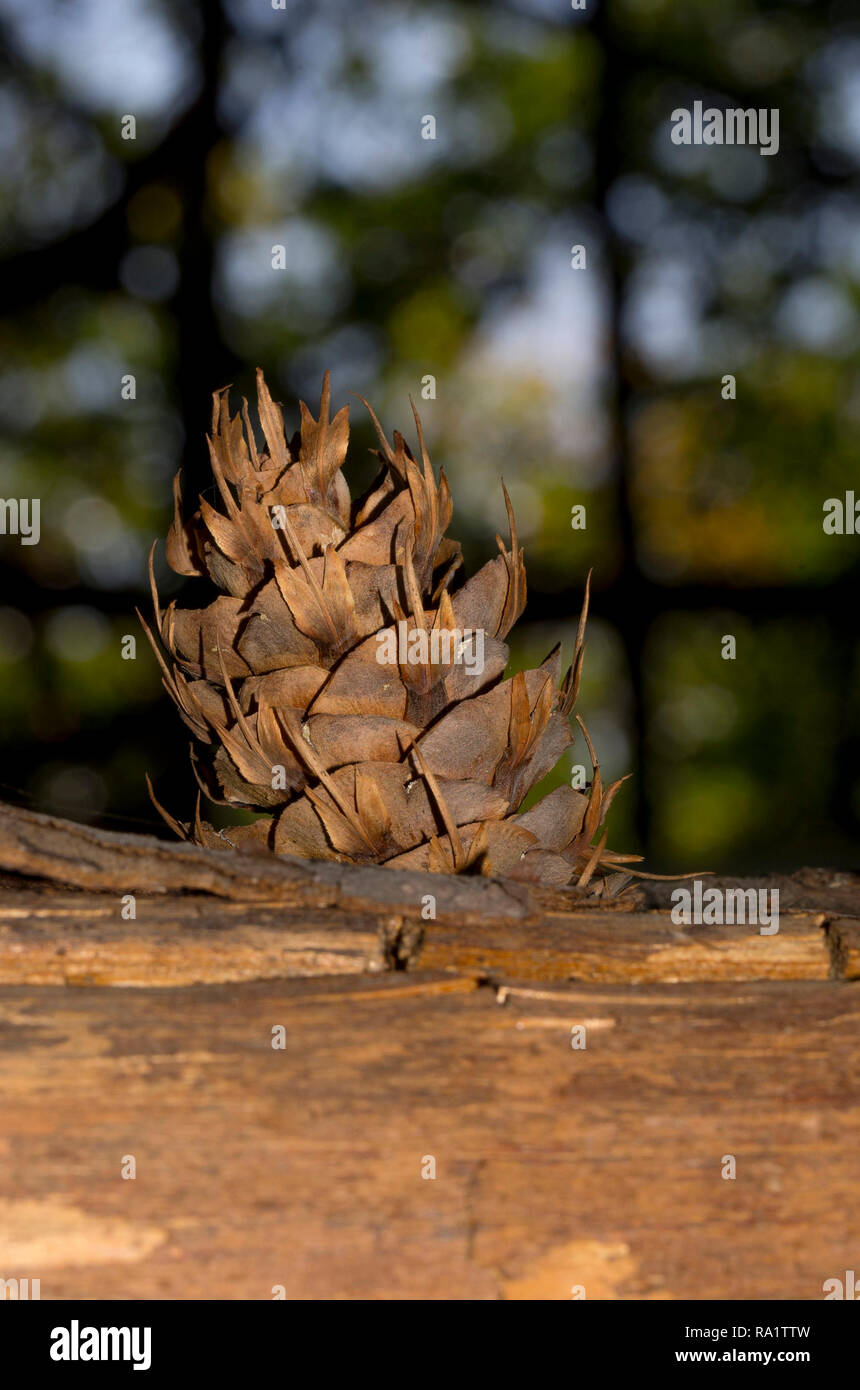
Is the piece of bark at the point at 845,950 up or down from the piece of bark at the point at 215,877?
down

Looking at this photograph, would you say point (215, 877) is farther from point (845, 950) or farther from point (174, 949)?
point (845, 950)

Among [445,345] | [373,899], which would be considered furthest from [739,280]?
[373,899]

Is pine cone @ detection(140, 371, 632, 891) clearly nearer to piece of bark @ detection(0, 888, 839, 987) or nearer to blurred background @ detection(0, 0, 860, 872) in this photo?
piece of bark @ detection(0, 888, 839, 987)

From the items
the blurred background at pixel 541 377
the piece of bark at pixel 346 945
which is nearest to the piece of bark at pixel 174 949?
the piece of bark at pixel 346 945

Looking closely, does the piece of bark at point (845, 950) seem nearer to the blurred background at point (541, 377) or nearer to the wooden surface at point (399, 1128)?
the wooden surface at point (399, 1128)

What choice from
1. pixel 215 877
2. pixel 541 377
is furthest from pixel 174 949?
pixel 541 377

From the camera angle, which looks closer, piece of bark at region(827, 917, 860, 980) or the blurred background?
piece of bark at region(827, 917, 860, 980)

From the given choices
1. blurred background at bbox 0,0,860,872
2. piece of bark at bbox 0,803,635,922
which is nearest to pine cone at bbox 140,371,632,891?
piece of bark at bbox 0,803,635,922

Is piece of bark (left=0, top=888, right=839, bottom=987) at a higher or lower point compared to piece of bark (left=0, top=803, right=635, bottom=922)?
lower
